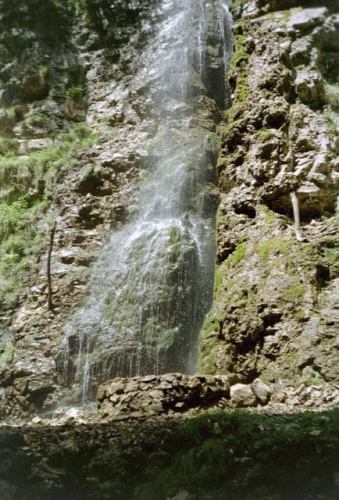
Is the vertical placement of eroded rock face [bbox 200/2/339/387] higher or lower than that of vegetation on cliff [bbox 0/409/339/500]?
higher

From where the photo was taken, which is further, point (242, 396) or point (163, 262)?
point (163, 262)

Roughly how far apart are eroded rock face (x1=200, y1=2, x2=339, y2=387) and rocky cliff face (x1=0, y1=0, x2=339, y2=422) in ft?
0.11

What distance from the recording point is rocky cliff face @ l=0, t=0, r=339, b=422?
27.8ft

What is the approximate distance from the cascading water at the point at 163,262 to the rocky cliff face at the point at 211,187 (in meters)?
0.48

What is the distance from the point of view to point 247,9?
46.9 ft

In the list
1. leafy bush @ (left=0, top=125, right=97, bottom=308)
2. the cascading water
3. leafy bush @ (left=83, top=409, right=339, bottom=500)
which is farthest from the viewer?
leafy bush @ (left=0, top=125, right=97, bottom=308)

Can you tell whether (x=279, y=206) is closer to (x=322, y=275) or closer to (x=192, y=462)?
(x=322, y=275)

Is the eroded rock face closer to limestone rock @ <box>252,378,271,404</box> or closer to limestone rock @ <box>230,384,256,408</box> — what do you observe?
limestone rock @ <box>252,378,271,404</box>

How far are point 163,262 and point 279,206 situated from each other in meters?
4.79

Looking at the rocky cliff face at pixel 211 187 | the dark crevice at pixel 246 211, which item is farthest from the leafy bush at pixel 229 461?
the dark crevice at pixel 246 211

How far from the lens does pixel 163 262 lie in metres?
→ 13.6

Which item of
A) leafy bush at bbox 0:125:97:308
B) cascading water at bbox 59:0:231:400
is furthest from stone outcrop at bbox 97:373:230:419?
leafy bush at bbox 0:125:97:308

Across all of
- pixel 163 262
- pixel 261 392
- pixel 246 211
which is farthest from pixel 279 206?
pixel 261 392

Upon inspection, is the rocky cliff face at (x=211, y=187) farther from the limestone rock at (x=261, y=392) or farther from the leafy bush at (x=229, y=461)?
the leafy bush at (x=229, y=461)
